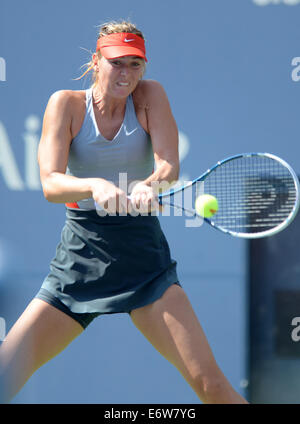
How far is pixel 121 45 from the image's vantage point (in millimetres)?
2453

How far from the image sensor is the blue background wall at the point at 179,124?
3.62m

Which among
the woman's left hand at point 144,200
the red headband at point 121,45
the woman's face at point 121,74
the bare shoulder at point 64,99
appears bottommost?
the woman's left hand at point 144,200

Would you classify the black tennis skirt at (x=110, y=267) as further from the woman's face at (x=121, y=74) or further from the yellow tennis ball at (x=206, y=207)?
the woman's face at (x=121, y=74)

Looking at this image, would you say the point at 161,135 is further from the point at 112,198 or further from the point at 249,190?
the point at 249,190

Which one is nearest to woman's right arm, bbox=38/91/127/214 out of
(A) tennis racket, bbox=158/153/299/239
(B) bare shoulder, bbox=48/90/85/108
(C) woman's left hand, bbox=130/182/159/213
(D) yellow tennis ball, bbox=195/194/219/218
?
(B) bare shoulder, bbox=48/90/85/108

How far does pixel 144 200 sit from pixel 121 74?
0.52m

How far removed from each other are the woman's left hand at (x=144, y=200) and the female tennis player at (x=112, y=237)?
7 cm

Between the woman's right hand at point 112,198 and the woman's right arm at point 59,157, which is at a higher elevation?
the woman's right arm at point 59,157

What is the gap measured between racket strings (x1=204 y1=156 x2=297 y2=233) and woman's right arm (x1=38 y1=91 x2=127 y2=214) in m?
0.65

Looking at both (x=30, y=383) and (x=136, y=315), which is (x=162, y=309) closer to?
(x=136, y=315)

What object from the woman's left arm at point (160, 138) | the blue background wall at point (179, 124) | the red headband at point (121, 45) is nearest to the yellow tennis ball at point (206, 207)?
the woman's left arm at point (160, 138)

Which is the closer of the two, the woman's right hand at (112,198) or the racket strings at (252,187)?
the woman's right hand at (112,198)

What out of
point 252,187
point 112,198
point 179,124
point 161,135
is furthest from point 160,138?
point 179,124

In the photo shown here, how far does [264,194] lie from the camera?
3586 millimetres
